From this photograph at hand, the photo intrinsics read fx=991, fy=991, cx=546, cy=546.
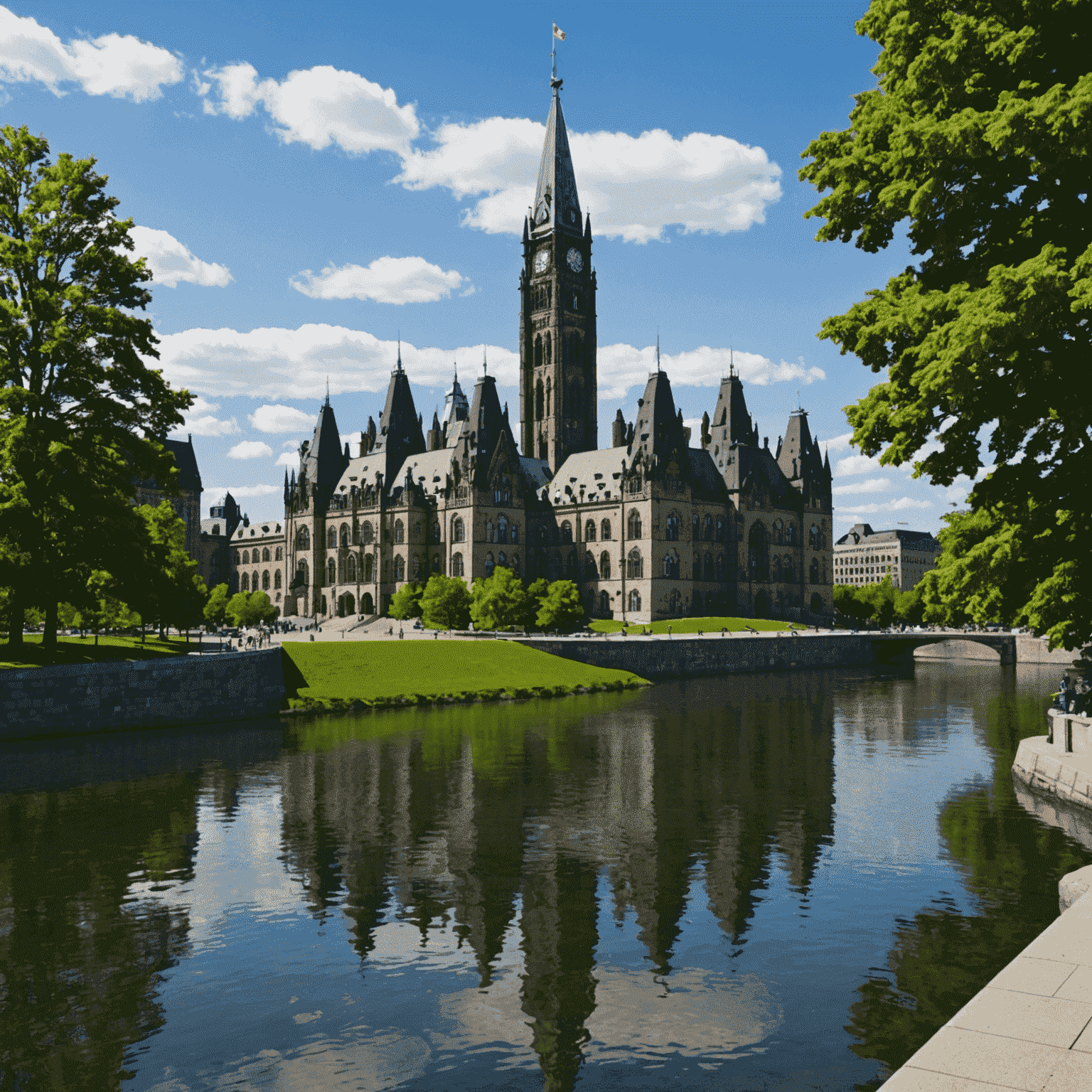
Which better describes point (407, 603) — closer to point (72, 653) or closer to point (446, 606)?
point (446, 606)

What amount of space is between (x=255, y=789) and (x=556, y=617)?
64.0 m

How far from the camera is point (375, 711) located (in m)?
55.0

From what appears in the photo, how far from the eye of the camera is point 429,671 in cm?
6431

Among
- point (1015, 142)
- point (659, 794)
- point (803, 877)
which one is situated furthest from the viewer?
point (659, 794)

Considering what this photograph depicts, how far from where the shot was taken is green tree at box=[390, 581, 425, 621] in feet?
391

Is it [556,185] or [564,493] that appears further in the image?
[556,185]

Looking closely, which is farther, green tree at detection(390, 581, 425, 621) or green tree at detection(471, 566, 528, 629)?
green tree at detection(390, 581, 425, 621)

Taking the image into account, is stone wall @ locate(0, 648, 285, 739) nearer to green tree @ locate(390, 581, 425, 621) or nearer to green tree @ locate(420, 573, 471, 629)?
green tree @ locate(420, 573, 471, 629)

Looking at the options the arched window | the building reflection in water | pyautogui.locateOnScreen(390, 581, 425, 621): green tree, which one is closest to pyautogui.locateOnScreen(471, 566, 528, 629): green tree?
pyautogui.locateOnScreen(390, 581, 425, 621): green tree

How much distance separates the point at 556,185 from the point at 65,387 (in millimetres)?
120996

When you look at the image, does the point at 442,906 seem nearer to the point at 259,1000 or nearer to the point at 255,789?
the point at 259,1000

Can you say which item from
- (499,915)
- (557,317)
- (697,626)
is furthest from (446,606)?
(499,915)

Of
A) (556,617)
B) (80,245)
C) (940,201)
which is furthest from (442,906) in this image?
(556,617)

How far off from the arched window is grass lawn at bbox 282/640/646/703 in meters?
64.4
